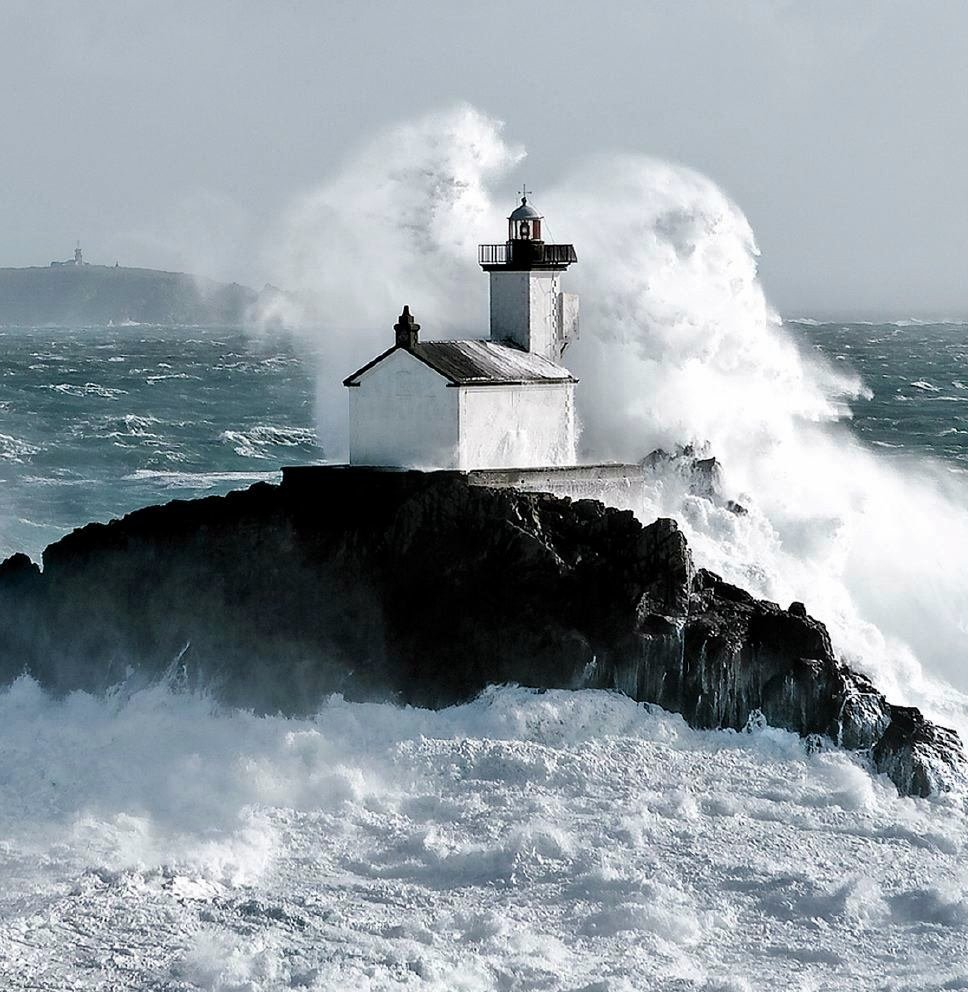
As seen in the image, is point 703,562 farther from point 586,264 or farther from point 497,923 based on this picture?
point 497,923

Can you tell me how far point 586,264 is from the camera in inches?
1256

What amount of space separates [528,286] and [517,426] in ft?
9.03

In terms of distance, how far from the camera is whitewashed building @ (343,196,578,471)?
1097 inches

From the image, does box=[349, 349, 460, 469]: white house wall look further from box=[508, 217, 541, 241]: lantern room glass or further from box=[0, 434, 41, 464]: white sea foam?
box=[0, 434, 41, 464]: white sea foam

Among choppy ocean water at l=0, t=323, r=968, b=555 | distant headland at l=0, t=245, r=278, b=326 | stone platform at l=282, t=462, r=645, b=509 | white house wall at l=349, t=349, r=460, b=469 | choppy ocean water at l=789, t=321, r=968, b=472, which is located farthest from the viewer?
distant headland at l=0, t=245, r=278, b=326

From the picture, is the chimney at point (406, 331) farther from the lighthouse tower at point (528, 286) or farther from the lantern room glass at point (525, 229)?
the lantern room glass at point (525, 229)

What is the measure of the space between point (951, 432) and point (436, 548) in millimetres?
29187

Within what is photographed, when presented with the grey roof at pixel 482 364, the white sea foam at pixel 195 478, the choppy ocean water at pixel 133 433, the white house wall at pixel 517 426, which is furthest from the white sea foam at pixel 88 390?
the white house wall at pixel 517 426

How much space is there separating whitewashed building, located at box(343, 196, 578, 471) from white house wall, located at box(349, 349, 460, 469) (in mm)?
14

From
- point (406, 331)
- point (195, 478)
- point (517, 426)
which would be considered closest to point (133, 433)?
point (195, 478)

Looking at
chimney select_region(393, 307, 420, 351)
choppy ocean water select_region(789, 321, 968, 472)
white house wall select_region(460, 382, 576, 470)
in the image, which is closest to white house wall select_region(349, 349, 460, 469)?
chimney select_region(393, 307, 420, 351)

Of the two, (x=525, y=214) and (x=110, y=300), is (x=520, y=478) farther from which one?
(x=110, y=300)

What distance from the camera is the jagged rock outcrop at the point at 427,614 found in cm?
2433

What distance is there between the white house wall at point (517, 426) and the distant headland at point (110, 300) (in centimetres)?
14590
